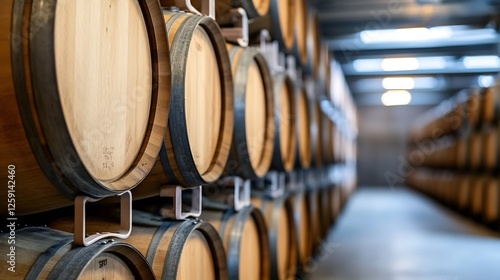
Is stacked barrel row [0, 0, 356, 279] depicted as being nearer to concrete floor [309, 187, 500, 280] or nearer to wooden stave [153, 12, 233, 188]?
wooden stave [153, 12, 233, 188]

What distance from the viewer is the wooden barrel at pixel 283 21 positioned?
3.29 metres

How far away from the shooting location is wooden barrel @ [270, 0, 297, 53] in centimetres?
329

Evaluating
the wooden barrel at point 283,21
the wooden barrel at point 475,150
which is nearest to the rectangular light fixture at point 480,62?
the wooden barrel at point 475,150

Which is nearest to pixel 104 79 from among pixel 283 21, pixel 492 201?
pixel 283 21

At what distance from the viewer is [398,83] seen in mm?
16047

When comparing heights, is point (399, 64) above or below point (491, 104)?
above

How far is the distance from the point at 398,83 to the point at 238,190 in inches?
564

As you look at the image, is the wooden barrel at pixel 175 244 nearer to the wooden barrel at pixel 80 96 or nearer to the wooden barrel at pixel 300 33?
the wooden barrel at pixel 80 96

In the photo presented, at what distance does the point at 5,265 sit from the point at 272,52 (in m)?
2.48

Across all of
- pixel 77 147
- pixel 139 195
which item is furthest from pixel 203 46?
pixel 77 147

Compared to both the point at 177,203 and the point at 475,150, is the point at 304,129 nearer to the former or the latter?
the point at 177,203

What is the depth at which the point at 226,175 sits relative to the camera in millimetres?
2666

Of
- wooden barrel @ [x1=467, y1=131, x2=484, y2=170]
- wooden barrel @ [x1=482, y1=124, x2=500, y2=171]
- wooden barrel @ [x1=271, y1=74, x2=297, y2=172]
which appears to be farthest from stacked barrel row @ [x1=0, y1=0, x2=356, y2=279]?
wooden barrel @ [x1=467, y1=131, x2=484, y2=170]

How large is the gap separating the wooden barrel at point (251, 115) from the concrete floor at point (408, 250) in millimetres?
1926
